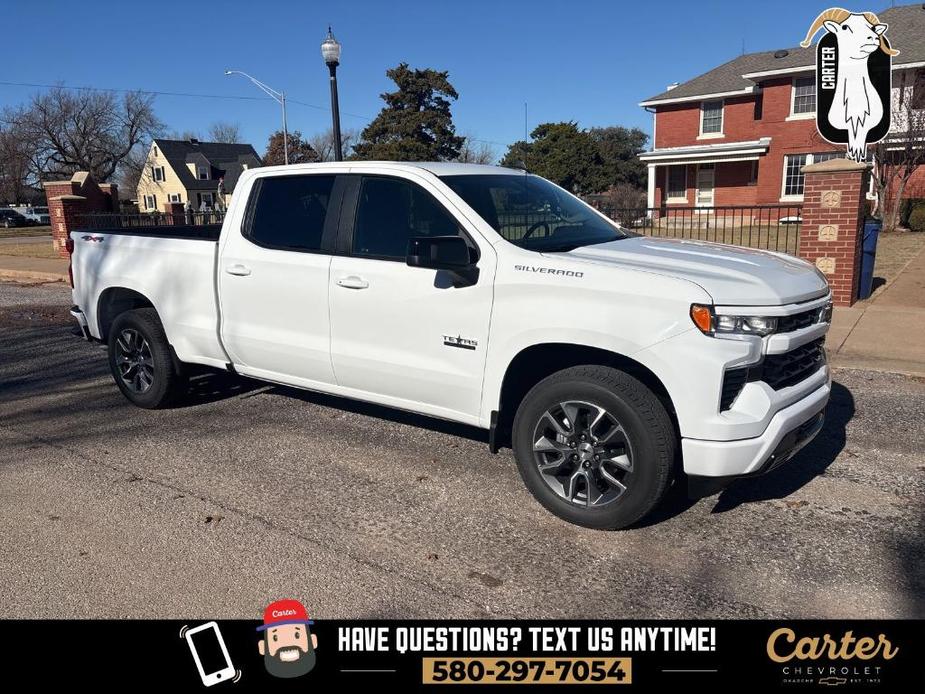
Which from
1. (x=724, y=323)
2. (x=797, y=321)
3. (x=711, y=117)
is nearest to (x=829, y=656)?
(x=724, y=323)

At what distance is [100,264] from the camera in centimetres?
622

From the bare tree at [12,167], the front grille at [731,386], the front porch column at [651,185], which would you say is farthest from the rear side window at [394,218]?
the bare tree at [12,167]

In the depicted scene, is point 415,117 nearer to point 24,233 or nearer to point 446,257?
point 24,233

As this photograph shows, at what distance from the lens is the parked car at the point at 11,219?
5194 centimetres

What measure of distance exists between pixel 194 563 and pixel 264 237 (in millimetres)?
2444

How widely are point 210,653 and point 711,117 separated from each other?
35.2 m

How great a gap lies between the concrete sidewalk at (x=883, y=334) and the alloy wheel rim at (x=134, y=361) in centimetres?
628

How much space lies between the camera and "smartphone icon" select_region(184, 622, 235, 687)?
2922mm

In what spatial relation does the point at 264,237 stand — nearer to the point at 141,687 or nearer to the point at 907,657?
the point at 141,687

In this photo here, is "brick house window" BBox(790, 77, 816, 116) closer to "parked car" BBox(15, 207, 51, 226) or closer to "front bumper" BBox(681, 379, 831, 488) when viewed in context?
"front bumper" BBox(681, 379, 831, 488)

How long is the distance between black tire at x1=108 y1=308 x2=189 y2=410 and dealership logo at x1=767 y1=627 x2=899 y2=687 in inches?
185

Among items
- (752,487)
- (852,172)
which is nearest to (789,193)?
(852,172)

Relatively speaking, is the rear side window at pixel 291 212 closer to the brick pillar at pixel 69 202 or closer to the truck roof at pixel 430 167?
the truck roof at pixel 430 167

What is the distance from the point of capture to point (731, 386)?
3508 mm
